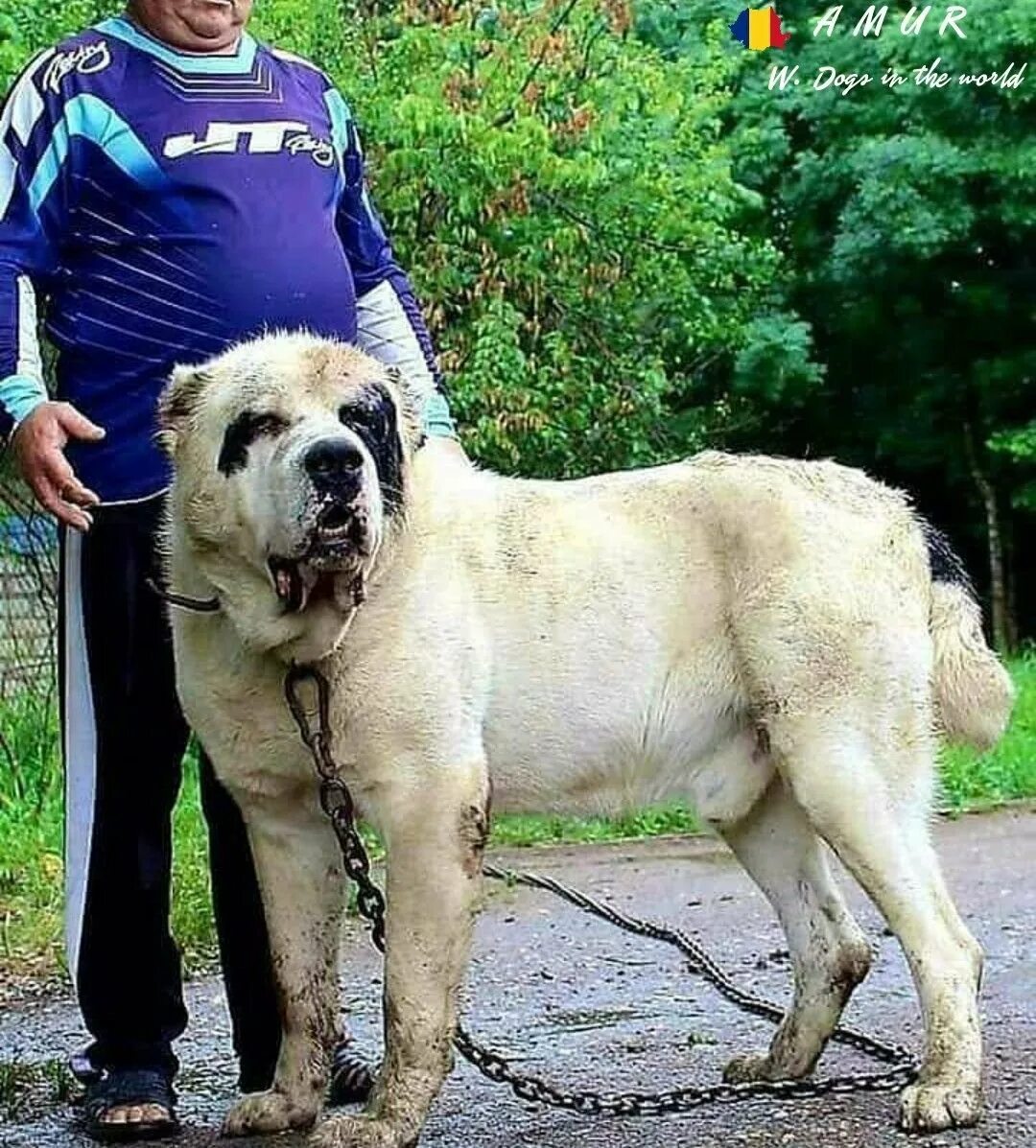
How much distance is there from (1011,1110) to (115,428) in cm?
221

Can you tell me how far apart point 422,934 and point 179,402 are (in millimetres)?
1034

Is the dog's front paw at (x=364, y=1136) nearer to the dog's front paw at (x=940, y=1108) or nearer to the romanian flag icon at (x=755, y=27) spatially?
the dog's front paw at (x=940, y=1108)

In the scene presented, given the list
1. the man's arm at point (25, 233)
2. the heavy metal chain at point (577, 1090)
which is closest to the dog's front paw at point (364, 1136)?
the heavy metal chain at point (577, 1090)

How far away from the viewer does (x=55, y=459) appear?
374 cm

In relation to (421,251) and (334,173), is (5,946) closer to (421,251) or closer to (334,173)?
(334,173)

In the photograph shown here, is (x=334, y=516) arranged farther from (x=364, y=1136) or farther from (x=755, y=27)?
(x=755, y=27)

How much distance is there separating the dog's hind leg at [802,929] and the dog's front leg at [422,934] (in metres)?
0.86

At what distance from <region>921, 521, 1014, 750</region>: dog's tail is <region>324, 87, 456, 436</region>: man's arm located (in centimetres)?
106

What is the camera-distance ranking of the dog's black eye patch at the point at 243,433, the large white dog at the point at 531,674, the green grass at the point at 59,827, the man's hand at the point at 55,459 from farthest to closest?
the green grass at the point at 59,827 → the man's hand at the point at 55,459 → the large white dog at the point at 531,674 → the dog's black eye patch at the point at 243,433

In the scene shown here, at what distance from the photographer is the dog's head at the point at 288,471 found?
10.9 feet

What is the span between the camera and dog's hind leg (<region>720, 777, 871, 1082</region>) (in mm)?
4266

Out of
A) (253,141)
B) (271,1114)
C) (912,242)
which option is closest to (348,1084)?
(271,1114)

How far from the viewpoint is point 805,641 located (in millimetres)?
3969

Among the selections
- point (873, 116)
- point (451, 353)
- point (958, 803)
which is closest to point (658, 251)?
point (451, 353)
